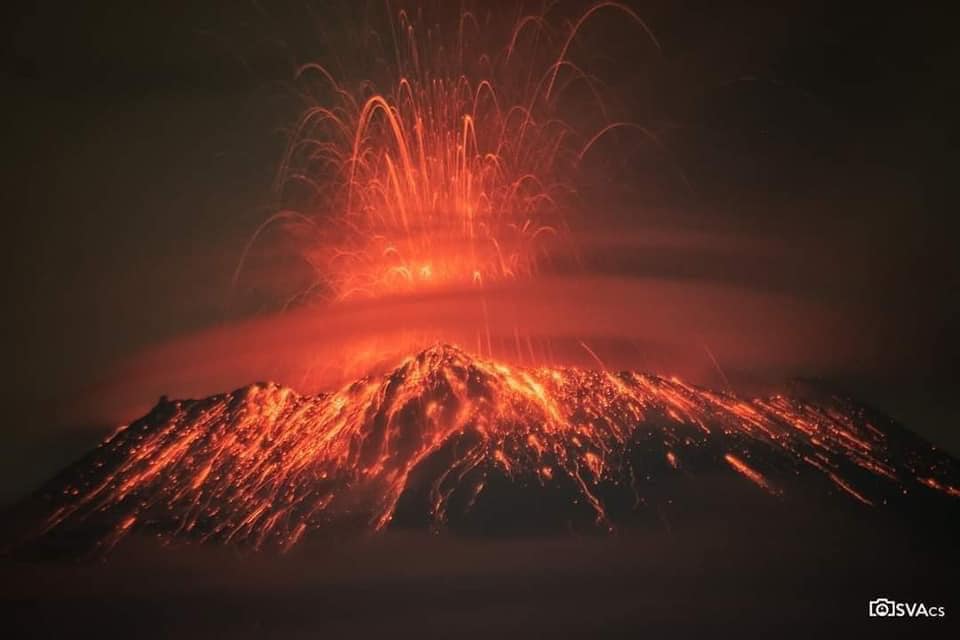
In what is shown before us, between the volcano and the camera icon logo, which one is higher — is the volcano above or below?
above

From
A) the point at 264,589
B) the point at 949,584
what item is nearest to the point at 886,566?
the point at 949,584

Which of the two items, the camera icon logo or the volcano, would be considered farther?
the volcano

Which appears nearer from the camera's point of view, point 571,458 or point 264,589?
point 264,589

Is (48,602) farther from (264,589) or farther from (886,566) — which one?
(886,566)

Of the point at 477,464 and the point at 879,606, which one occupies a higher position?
the point at 477,464

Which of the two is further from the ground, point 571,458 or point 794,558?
point 571,458

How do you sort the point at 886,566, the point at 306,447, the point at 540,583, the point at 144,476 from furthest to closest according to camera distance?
the point at 144,476
the point at 306,447
the point at 886,566
the point at 540,583
